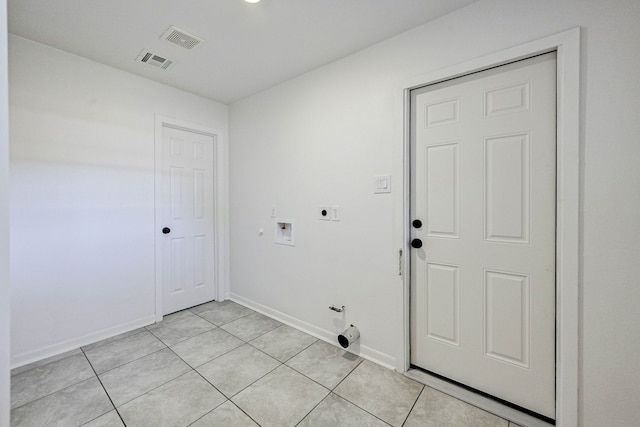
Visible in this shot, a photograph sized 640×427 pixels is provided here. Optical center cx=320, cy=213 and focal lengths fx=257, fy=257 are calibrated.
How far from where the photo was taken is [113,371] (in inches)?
76.0

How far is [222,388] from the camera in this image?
5.73ft

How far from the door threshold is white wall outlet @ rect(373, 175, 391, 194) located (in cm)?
137

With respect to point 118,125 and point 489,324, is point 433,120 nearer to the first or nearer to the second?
point 489,324

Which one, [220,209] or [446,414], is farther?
[220,209]

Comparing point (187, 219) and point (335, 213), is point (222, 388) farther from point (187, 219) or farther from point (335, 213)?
point (187, 219)

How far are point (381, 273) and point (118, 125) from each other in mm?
2811

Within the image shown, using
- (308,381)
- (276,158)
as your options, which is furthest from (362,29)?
(308,381)

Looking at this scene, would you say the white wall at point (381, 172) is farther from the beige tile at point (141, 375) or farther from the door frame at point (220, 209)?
the beige tile at point (141, 375)

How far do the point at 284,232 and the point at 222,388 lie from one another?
1.45 meters

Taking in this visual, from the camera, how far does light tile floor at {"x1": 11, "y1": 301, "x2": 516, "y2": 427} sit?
4.95 feet

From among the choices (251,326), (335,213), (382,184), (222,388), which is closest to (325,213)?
(335,213)

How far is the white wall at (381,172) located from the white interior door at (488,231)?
6.1 inches

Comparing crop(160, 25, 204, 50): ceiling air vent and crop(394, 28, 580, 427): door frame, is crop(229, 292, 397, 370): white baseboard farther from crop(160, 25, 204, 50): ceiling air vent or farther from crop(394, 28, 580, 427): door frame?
crop(160, 25, 204, 50): ceiling air vent

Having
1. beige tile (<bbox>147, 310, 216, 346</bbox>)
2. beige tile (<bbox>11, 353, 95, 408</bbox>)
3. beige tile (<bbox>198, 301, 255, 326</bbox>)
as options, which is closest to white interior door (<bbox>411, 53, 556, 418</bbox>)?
beige tile (<bbox>198, 301, 255, 326</bbox>)
